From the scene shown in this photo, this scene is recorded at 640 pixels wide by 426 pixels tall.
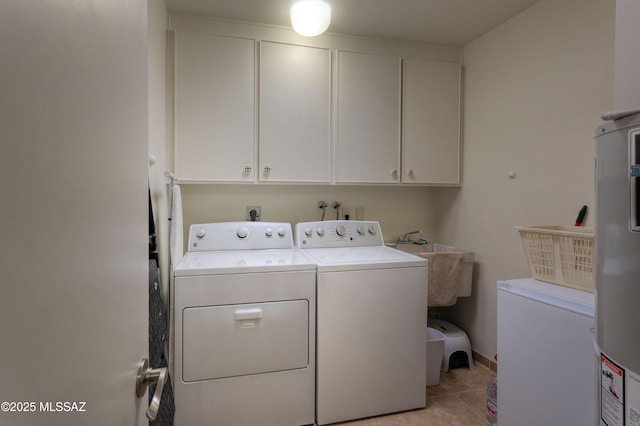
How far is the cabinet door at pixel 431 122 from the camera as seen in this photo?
2602 mm

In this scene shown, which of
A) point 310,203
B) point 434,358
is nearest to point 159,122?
point 310,203

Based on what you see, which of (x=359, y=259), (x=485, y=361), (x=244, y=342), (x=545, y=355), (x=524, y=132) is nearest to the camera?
(x=545, y=355)

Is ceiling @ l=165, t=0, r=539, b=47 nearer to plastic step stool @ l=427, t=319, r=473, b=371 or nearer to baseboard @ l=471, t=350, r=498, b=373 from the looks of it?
plastic step stool @ l=427, t=319, r=473, b=371

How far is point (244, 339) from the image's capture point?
1763 millimetres

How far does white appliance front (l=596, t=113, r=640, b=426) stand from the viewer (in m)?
0.69

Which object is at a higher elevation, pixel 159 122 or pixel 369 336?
pixel 159 122

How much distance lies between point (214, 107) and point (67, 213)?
1.99 metres

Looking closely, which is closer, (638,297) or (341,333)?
(638,297)

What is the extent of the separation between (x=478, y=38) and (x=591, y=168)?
4.48 ft

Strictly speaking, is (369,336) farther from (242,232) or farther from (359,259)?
(242,232)

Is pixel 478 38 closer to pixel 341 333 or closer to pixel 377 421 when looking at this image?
pixel 341 333

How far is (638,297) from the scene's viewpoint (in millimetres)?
677

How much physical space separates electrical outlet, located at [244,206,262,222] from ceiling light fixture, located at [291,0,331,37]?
1276mm

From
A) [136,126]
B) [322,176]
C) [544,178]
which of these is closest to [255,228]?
[322,176]
